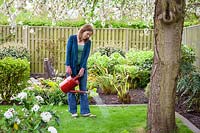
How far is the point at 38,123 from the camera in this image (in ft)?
13.1

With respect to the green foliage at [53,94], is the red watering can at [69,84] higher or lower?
higher

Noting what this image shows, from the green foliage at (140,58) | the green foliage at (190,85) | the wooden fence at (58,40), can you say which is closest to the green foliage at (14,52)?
the wooden fence at (58,40)

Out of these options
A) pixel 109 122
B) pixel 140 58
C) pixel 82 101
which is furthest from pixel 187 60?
pixel 109 122

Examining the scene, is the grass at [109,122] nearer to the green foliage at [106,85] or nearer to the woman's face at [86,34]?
the woman's face at [86,34]

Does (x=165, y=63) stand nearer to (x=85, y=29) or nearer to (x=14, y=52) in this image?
(x=85, y=29)

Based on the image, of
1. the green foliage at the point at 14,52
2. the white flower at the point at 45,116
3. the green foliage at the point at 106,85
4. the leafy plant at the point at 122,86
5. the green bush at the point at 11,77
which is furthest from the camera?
the green foliage at the point at 14,52

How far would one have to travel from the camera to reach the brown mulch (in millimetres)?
8218

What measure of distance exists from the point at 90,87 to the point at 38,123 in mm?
6896

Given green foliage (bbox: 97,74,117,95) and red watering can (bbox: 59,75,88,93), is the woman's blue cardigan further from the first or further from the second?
green foliage (bbox: 97,74,117,95)

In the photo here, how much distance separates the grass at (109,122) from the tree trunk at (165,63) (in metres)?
0.53

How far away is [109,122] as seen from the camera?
7.83 m

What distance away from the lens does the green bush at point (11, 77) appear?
9734 millimetres

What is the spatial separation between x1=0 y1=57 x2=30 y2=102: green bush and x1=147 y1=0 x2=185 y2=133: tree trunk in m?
4.11

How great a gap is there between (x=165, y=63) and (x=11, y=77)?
14.5 ft
